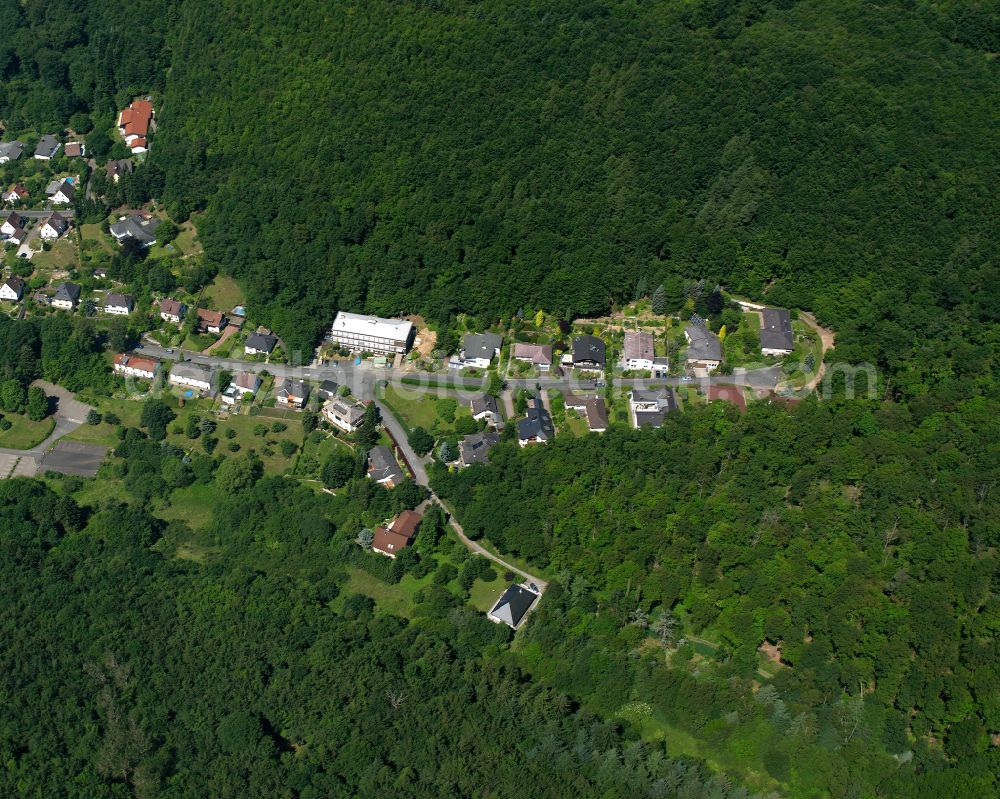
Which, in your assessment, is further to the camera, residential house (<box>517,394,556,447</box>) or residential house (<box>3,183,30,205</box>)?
residential house (<box>3,183,30,205</box>)

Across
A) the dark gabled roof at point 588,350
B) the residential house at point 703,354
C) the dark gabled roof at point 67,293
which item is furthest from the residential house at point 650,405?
the dark gabled roof at point 67,293

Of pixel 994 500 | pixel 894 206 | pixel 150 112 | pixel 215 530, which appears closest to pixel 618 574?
pixel 994 500

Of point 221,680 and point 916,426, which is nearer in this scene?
point 221,680

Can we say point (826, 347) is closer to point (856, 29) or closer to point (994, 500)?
point (994, 500)

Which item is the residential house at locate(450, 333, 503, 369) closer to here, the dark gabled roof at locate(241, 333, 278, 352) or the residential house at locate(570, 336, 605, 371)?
the residential house at locate(570, 336, 605, 371)

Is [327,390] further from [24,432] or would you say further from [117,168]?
[117,168]

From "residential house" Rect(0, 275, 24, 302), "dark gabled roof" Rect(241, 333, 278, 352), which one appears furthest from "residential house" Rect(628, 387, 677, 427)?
"residential house" Rect(0, 275, 24, 302)

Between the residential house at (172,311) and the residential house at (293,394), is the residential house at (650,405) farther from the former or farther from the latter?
the residential house at (172,311)
